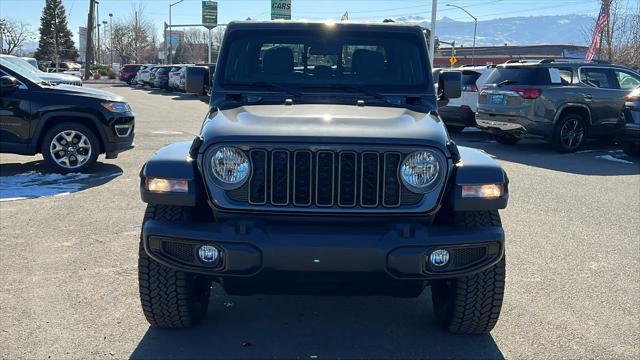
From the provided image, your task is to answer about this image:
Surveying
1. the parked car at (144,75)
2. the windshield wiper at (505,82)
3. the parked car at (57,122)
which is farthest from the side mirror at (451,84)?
the parked car at (144,75)

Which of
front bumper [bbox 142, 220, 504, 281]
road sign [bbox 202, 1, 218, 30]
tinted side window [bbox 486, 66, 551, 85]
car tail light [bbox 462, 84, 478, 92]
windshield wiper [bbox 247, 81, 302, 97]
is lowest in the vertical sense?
front bumper [bbox 142, 220, 504, 281]

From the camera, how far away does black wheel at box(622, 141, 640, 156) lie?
11742 millimetres

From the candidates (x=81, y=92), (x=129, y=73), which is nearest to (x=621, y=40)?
(x=81, y=92)

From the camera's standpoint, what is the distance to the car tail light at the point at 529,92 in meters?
12.0

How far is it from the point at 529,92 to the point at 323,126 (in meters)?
9.47

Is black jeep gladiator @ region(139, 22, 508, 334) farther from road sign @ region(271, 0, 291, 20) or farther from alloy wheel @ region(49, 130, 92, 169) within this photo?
road sign @ region(271, 0, 291, 20)

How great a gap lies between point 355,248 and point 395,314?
4.28 ft

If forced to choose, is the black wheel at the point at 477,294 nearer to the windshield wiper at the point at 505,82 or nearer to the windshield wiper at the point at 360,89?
the windshield wiper at the point at 360,89

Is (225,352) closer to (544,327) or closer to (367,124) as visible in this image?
(367,124)

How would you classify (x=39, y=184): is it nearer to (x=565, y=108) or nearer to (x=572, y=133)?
(x=565, y=108)

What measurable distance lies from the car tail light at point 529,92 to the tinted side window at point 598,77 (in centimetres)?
125

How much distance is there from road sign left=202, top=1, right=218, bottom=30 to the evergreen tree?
28523 mm

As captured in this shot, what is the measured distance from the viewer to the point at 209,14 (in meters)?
49.8

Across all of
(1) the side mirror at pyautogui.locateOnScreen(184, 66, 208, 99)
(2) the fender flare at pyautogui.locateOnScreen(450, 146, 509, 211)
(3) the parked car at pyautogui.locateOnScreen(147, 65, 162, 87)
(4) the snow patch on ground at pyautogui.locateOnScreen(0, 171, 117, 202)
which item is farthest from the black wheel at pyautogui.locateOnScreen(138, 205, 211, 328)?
(3) the parked car at pyautogui.locateOnScreen(147, 65, 162, 87)
